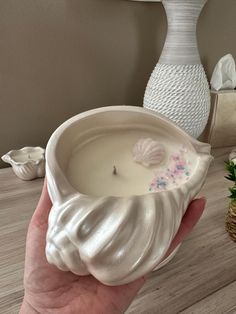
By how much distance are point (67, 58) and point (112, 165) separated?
A: 1.06 ft

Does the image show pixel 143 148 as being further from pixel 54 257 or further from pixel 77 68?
pixel 77 68

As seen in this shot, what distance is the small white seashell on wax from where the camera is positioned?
32 cm

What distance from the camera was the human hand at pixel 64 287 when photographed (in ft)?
0.97

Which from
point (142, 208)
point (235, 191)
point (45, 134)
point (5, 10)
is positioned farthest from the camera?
point (45, 134)

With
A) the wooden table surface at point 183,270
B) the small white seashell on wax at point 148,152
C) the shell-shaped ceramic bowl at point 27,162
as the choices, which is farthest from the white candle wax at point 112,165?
the shell-shaped ceramic bowl at point 27,162

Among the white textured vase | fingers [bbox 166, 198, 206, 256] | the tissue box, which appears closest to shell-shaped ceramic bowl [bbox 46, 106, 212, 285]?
fingers [bbox 166, 198, 206, 256]

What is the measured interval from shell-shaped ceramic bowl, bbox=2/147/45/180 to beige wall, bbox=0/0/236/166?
4cm

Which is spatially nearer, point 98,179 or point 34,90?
point 98,179

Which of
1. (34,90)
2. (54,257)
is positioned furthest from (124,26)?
(54,257)

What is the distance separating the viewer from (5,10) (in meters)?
0.50

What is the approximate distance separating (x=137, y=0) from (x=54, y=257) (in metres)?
0.52

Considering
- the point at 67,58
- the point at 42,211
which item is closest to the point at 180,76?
the point at 67,58

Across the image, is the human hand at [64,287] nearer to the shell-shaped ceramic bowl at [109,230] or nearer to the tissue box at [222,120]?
the shell-shaped ceramic bowl at [109,230]

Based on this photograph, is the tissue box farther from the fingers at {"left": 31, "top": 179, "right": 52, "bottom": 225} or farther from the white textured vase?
the fingers at {"left": 31, "top": 179, "right": 52, "bottom": 225}
